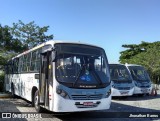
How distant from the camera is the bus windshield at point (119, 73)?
18906 millimetres

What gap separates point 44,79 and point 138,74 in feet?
35.5

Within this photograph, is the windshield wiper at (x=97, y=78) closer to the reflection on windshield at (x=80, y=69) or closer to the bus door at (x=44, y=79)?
the reflection on windshield at (x=80, y=69)

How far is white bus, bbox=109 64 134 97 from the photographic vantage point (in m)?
18.5

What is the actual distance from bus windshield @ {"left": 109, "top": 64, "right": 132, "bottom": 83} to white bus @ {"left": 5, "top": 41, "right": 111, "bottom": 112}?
7547 millimetres

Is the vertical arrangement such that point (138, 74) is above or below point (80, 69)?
below

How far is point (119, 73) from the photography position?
19141 mm

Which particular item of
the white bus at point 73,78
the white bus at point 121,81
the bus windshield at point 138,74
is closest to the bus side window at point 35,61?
the white bus at point 73,78

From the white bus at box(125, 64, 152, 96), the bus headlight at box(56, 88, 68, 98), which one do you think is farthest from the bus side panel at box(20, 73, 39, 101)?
the white bus at box(125, 64, 152, 96)

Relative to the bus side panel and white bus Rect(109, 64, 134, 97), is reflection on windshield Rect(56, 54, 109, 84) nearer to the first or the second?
the bus side panel

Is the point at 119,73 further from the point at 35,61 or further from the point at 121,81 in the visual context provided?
the point at 35,61

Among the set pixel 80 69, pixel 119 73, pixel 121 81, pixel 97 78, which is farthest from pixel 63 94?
pixel 119 73

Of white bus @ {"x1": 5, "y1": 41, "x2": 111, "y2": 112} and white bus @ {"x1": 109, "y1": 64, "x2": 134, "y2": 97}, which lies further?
white bus @ {"x1": 109, "y1": 64, "x2": 134, "y2": 97}

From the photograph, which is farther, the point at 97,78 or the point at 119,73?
the point at 119,73

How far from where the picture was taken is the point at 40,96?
11.7 m
